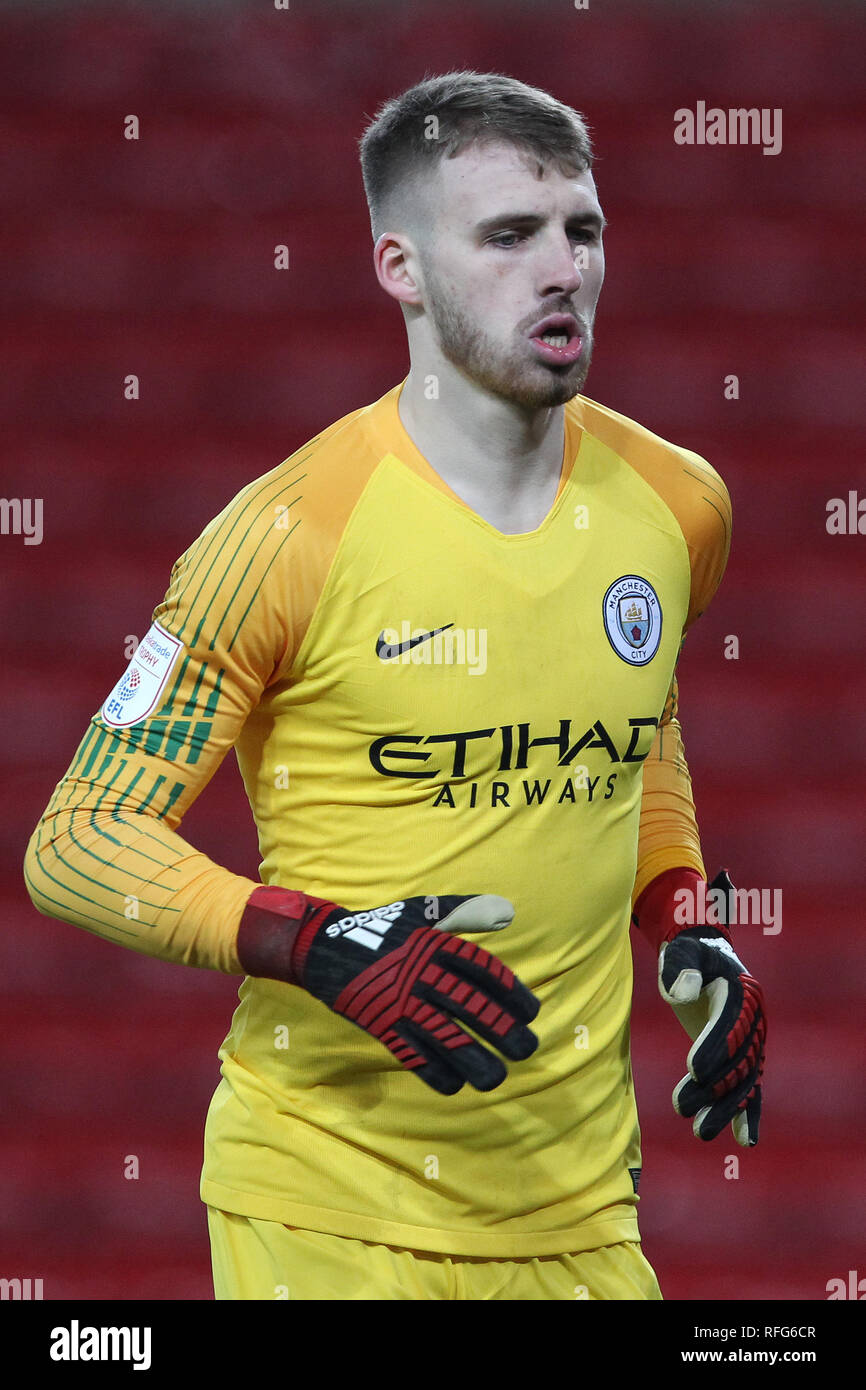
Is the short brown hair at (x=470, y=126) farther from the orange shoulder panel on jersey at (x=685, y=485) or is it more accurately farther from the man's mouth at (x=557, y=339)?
the orange shoulder panel on jersey at (x=685, y=485)

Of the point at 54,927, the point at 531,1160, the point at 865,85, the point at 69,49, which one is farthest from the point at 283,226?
the point at 531,1160

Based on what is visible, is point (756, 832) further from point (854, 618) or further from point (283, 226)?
point (283, 226)

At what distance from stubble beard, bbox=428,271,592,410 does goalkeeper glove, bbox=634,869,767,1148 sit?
52cm

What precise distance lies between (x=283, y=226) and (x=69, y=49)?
48cm

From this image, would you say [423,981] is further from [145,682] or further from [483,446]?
[483,446]

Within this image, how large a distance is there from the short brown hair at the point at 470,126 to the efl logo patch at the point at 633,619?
38cm

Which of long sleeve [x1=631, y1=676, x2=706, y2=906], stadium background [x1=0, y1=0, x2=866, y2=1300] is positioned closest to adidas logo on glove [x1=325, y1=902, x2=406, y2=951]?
long sleeve [x1=631, y1=676, x2=706, y2=906]

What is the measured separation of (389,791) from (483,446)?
1.06 feet

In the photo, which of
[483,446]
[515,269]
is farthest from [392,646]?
[515,269]

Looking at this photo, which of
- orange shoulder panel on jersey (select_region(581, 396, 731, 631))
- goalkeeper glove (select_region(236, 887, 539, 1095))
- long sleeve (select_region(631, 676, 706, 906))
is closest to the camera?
goalkeeper glove (select_region(236, 887, 539, 1095))

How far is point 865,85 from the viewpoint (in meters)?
3.19

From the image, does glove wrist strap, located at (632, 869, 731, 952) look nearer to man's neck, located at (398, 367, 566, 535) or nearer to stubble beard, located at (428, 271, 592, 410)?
man's neck, located at (398, 367, 566, 535)

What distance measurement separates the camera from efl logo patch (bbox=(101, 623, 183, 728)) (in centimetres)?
158

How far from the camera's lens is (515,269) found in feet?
5.13
